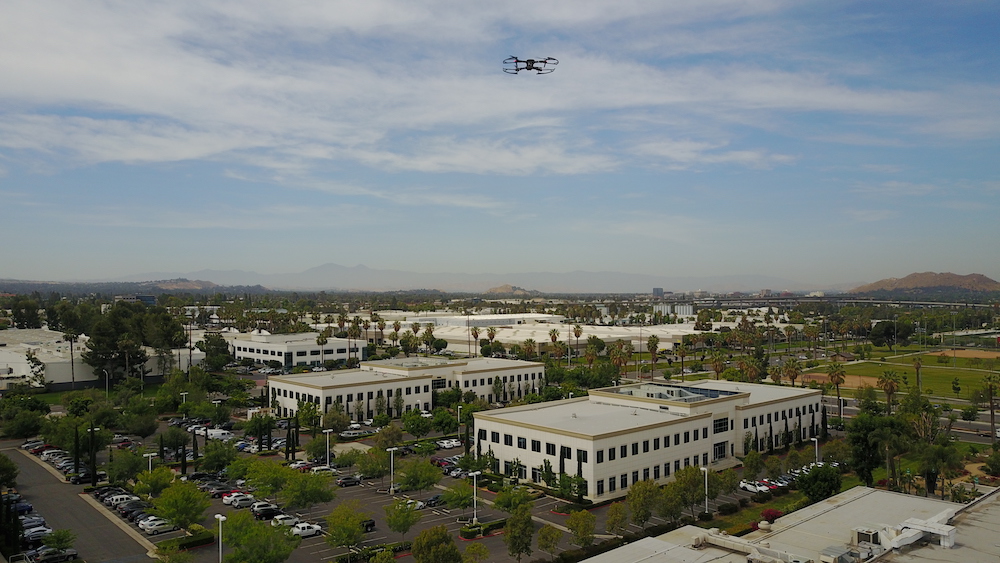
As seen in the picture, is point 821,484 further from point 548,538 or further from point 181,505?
point 181,505

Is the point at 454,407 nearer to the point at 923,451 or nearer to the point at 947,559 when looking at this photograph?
the point at 923,451

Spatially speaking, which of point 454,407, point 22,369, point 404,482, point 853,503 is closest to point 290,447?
point 404,482

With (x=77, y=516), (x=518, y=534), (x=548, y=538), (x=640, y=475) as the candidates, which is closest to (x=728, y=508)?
(x=640, y=475)

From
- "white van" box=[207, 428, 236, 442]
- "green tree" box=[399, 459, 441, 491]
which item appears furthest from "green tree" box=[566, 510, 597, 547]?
"white van" box=[207, 428, 236, 442]

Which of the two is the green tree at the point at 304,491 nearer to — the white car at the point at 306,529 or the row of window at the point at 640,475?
the white car at the point at 306,529

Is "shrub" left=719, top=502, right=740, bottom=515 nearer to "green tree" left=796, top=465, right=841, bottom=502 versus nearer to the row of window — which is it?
"green tree" left=796, top=465, right=841, bottom=502

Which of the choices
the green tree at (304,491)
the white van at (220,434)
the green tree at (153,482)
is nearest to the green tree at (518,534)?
the green tree at (304,491)
